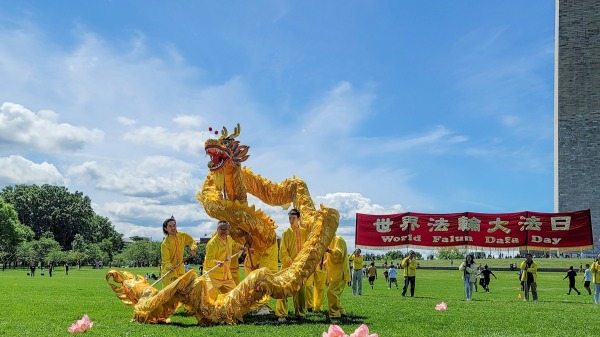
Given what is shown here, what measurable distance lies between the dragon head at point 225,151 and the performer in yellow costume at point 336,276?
109 inches

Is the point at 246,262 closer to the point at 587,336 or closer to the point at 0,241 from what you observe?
the point at 587,336

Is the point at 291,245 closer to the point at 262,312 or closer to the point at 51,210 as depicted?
the point at 262,312

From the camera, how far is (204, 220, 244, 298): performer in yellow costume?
10.2 m

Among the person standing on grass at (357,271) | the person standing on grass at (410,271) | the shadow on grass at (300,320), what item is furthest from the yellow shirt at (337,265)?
the person standing on grass at (410,271)

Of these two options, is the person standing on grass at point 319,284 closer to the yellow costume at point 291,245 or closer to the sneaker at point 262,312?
the yellow costume at point 291,245

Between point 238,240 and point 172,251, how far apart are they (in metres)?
1.41

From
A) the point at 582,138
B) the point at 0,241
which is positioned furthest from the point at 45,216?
the point at 582,138

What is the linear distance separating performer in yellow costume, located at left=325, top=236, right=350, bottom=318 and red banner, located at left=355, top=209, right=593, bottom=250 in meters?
11.7

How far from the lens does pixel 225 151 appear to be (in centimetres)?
1127

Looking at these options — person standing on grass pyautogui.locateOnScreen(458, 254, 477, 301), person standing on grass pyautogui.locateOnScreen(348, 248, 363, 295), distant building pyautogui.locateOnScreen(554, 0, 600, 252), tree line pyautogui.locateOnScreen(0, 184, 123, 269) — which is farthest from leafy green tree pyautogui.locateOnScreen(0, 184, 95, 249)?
person standing on grass pyautogui.locateOnScreen(458, 254, 477, 301)

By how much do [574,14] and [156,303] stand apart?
5347 centimetres

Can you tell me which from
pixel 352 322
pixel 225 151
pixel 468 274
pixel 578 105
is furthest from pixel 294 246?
pixel 578 105

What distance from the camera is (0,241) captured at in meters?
52.7

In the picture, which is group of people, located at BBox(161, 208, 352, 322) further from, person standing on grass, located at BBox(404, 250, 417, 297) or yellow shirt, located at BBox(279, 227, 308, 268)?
person standing on grass, located at BBox(404, 250, 417, 297)
